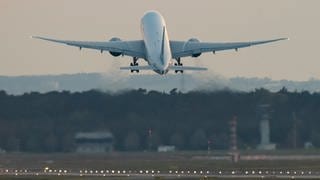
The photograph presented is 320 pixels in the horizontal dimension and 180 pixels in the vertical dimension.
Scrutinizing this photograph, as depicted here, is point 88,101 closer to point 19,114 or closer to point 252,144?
point 19,114

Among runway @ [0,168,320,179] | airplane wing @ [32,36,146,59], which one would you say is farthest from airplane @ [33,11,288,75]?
runway @ [0,168,320,179]

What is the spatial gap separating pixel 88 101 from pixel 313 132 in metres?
22.1

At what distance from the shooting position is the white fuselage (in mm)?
138250

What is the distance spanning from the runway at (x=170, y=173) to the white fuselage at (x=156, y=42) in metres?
9.04

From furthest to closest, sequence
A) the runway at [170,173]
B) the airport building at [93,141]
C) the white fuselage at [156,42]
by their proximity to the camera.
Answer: the airport building at [93,141] → the white fuselage at [156,42] → the runway at [170,173]

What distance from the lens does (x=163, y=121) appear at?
15425 cm

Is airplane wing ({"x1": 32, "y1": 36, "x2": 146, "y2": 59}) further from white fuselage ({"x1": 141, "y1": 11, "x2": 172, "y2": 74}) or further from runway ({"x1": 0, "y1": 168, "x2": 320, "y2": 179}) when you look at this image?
runway ({"x1": 0, "y1": 168, "x2": 320, "y2": 179})

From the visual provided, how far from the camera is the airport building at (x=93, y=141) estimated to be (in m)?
150

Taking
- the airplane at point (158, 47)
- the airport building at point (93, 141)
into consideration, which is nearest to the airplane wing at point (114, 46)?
the airplane at point (158, 47)

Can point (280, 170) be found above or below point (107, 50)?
below

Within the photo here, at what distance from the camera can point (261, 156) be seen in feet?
482

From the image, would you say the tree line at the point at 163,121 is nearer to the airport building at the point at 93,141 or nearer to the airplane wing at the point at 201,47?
the airport building at the point at 93,141

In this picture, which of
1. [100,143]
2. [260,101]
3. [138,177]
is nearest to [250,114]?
[260,101]

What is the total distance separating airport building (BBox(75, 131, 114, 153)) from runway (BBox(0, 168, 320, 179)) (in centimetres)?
1019
